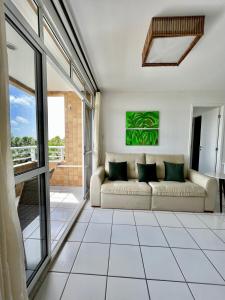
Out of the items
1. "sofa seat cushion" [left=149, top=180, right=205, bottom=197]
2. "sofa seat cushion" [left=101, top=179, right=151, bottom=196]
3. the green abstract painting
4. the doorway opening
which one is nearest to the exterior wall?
the green abstract painting

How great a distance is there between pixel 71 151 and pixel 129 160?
58.5 inches

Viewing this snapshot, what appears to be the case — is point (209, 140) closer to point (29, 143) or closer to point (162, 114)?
point (162, 114)

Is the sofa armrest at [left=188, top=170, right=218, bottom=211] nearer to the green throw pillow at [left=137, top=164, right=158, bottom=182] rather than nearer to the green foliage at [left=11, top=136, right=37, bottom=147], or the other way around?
the green throw pillow at [left=137, top=164, right=158, bottom=182]

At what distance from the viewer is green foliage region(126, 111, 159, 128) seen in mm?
3877

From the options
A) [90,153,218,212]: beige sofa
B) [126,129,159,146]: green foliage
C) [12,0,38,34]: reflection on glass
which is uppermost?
[12,0,38,34]: reflection on glass

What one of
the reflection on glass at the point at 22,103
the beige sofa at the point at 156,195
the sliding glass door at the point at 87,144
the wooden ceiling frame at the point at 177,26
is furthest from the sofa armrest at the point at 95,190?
the wooden ceiling frame at the point at 177,26

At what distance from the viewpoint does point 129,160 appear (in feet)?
11.9

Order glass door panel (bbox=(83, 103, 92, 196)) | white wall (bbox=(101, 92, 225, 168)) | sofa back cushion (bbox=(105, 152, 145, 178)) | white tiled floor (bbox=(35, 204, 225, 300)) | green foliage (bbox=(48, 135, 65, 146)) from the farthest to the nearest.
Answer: green foliage (bbox=(48, 135, 65, 146)) < white wall (bbox=(101, 92, 225, 168)) < sofa back cushion (bbox=(105, 152, 145, 178)) < glass door panel (bbox=(83, 103, 92, 196)) < white tiled floor (bbox=(35, 204, 225, 300))

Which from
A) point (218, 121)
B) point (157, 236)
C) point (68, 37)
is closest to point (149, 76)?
point (68, 37)

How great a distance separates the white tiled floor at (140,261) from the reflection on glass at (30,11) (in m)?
2.11

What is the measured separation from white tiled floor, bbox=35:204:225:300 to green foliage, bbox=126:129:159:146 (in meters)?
1.83

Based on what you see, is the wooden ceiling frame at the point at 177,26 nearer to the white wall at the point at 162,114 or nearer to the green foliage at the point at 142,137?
the white wall at the point at 162,114

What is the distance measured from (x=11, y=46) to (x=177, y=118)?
11.5 feet

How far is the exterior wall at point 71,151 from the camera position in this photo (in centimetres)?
404
